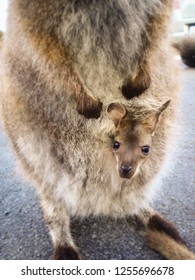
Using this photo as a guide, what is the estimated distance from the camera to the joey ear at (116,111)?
5.09 feet

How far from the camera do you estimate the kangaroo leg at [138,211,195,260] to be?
1.60m

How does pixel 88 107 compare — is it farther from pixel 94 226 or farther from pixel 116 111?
pixel 94 226

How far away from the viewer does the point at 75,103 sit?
1.60 meters

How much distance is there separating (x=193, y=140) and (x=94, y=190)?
4.29 ft

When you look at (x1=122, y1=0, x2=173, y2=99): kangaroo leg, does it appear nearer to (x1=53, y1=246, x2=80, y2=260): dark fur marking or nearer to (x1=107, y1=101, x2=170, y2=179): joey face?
(x1=107, y1=101, x2=170, y2=179): joey face

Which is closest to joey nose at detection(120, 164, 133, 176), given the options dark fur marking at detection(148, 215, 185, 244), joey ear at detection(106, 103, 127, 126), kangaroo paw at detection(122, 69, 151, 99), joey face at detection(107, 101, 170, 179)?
joey face at detection(107, 101, 170, 179)

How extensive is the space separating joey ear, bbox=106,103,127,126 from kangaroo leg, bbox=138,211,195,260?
47 cm

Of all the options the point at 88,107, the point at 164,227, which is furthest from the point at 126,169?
the point at 164,227

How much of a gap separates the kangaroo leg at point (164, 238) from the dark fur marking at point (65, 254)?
28 centimetres

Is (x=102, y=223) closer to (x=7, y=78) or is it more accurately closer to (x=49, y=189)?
(x=49, y=189)

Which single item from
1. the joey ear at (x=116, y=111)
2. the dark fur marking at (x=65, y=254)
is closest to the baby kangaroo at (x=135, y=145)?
the joey ear at (x=116, y=111)

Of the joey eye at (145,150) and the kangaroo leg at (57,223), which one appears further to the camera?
the kangaroo leg at (57,223)

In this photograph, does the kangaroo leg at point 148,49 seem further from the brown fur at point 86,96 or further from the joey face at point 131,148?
the joey face at point 131,148
